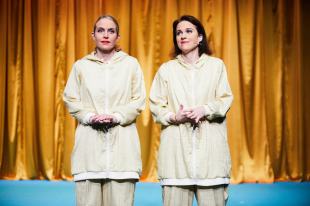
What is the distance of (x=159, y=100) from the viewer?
2623 mm

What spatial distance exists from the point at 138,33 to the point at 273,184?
2.29m

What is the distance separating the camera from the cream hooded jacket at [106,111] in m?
2.56

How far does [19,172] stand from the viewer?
18.7 ft

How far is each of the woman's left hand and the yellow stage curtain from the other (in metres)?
3.03

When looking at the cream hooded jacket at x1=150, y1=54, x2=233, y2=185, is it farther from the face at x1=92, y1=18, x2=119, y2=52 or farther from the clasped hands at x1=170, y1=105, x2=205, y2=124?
the face at x1=92, y1=18, x2=119, y2=52

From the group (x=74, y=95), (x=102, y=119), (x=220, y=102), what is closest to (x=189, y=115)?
(x=220, y=102)

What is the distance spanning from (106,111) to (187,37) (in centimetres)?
60

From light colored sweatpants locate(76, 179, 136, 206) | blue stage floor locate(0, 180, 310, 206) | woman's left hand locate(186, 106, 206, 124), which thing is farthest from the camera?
blue stage floor locate(0, 180, 310, 206)

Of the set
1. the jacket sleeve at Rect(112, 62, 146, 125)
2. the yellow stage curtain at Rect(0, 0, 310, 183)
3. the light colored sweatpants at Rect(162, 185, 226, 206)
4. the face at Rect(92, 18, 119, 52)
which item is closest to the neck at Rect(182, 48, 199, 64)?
the jacket sleeve at Rect(112, 62, 146, 125)

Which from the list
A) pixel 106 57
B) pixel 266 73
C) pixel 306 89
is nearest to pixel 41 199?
pixel 106 57

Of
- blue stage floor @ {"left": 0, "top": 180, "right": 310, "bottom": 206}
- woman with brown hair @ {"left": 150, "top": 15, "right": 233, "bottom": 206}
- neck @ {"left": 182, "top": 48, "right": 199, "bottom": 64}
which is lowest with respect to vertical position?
blue stage floor @ {"left": 0, "top": 180, "right": 310, "bottom": 206}

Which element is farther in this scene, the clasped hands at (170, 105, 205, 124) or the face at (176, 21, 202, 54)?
the face at (176, 21, 202, 54)

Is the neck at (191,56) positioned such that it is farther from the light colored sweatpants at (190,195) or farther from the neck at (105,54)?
the light colored sweatpants at (190,195)

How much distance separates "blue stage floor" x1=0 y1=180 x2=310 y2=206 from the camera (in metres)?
4.06
